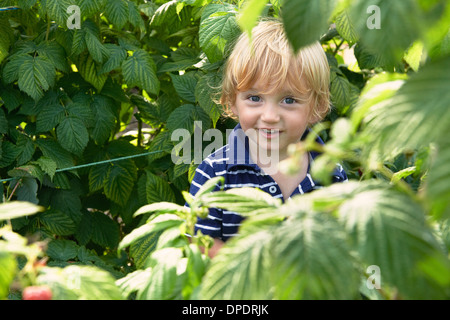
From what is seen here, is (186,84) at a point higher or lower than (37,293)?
higher

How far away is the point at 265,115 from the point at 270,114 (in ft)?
0.04

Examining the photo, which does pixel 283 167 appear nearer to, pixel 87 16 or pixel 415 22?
pixel 415 22

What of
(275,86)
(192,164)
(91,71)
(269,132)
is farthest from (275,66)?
(91,71)

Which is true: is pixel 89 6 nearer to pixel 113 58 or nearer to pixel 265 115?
pixel 113 58

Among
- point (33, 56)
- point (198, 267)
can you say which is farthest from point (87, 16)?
point (198, 267)

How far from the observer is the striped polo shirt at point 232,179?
1.62 meters

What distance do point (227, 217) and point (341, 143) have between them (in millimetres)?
1092

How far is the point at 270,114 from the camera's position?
156 cm

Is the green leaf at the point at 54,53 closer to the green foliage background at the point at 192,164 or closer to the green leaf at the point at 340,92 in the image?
the green foliage background at the point at 192,164

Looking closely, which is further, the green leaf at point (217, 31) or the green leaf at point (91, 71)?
the green leaf at point (91, 71)

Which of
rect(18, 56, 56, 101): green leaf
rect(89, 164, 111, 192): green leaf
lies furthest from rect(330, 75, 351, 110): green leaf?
rect(18, 56, 56, 101): green leaf

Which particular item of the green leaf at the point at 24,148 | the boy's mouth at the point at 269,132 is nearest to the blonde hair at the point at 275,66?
the boy's mouth at the point at 269,132

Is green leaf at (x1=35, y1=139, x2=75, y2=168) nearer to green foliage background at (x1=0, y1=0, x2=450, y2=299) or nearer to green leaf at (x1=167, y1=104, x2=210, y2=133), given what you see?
green foliage background at (x1=0, y1=0, x2=450, y2=299)

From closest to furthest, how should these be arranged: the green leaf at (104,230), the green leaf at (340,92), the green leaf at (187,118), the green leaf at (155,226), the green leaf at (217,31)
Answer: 1. the green leaf at (155,226)
2. the green leaf at (217,31)
3. the green leaf at (187,118)
4. the green leaf at (340,92)
5. the green leaf at (104,230)
